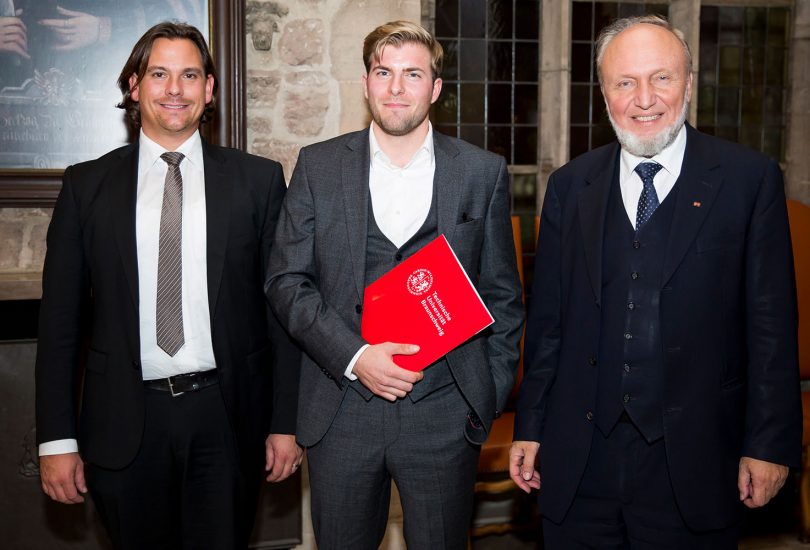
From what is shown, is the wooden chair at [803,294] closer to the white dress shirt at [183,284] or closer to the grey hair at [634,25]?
the grey hair at [634,25]

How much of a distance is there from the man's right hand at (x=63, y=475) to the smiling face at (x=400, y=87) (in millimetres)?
1261

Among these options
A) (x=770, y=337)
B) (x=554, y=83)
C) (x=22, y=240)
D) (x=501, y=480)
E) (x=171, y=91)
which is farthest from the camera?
(x=554, y=83)

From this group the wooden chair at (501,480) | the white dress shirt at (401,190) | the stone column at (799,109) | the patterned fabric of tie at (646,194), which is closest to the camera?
the patterned fabric of tie at (646,194)

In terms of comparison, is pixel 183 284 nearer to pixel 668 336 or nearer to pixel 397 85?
pixel 397 85

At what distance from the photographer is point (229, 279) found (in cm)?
229

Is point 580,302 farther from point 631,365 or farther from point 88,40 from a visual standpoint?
point 88,40

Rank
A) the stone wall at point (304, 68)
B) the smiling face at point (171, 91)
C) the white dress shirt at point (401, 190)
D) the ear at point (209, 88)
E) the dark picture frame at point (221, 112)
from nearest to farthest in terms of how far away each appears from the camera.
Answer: the white dress shirt at point (401, 190) < the smiling face at point (171, 91) < the ear at point (209, 88) < the dark picture frame at point (221, 112) < the stone wall at point (304, 68)

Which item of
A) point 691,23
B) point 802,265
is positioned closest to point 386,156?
point 802,265

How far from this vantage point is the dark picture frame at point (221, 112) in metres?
3.49

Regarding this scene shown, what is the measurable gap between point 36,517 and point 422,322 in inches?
99.5

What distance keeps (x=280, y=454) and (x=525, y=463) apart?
705 mm

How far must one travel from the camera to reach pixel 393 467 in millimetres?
2166

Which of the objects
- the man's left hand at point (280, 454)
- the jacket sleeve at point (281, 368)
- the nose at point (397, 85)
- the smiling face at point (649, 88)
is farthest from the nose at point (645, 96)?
the man's left hand at point (280, 454)

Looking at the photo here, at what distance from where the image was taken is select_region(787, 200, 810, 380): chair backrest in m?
3.87
